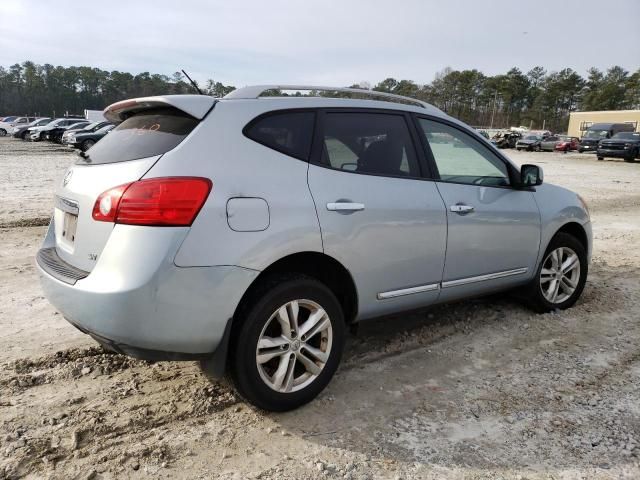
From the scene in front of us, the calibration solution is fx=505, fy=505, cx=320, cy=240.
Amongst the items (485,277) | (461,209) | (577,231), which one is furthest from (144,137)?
(577,231)

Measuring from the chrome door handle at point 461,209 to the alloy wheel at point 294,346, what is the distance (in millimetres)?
1290

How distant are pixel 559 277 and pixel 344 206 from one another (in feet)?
8.86

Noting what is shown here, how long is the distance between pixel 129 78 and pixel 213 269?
11416 cm

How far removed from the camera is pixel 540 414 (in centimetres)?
302

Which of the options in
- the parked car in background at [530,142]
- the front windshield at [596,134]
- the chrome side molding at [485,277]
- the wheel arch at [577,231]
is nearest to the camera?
the chrome side molding at [485,277]

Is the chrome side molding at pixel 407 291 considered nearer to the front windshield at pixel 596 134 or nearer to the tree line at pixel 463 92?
the front windshield at pixel 596 134

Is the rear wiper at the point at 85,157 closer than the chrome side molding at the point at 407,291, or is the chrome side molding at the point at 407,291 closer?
the rear wiper at the point at 85,157

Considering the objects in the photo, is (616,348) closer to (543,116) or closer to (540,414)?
(540,414)

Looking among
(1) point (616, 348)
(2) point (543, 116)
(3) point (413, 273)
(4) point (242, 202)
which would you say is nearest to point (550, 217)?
(1) point (616, 348)

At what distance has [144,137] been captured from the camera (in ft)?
9.27

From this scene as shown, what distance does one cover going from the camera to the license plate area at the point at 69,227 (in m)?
2.83

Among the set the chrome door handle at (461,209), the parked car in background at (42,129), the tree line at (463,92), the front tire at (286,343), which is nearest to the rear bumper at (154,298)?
the front tire at (286,343)

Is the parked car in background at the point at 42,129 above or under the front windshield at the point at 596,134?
under

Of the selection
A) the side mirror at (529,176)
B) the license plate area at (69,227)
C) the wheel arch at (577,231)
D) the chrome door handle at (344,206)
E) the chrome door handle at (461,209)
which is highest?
the side mirror at (529,176)
